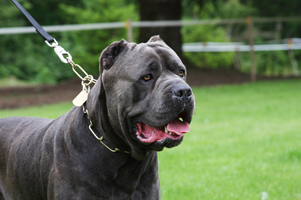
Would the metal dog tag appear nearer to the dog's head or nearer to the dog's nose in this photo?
the dog's head

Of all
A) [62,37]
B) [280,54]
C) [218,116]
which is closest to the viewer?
[218,116]

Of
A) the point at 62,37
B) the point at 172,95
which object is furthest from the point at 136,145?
the point at 62,37

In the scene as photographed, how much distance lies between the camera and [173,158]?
6.50 metres

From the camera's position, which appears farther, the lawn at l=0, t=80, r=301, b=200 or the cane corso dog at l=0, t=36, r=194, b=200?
the lawn at l=0, t=80, r=301, b=200

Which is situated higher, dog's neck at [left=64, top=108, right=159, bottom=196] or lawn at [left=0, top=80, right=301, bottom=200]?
dog's neck at [left=64, top=108, right=159, bottom=196]

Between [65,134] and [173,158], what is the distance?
3453mm

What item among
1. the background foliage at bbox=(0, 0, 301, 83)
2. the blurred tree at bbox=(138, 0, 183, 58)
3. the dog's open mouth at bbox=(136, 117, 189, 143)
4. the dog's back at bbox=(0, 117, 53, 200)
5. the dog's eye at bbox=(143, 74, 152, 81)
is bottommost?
the background foliage at bbox=(0, 0, 301, 83)

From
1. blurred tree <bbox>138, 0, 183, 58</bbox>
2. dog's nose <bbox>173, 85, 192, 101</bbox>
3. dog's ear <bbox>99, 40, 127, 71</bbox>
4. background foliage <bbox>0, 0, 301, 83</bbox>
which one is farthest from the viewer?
background foliage <bbox>0, 0, 301, 83</bbox>

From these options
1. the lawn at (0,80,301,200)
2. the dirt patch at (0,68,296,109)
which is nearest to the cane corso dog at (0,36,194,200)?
the lawn at (0,80,301,200)

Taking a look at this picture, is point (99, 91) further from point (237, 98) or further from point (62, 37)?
point (62, 37)

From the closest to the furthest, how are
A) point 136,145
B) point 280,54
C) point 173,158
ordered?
point 136,145
point 173,158
point 280,54

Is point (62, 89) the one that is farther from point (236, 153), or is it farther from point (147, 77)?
point (147, 77)

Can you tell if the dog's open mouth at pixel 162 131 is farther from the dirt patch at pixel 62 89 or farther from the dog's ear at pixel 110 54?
the dirt patch at pixel 62 89

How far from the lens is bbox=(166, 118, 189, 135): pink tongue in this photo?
292 centimetres
